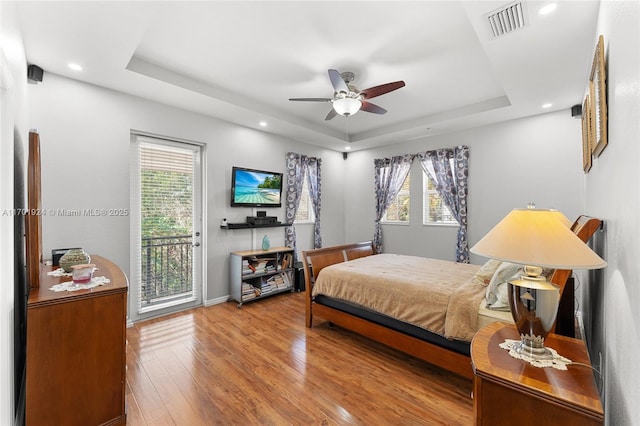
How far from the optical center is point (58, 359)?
1547 mm

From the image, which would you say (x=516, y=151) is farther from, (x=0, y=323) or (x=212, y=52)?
(x=0, y=323)

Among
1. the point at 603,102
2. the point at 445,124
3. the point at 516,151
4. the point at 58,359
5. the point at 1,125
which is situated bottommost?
the point at 58,359

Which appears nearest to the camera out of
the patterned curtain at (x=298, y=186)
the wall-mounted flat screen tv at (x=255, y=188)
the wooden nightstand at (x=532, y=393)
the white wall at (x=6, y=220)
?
the wooden nightstand at (x=532, y=393)

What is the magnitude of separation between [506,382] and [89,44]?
3534mm

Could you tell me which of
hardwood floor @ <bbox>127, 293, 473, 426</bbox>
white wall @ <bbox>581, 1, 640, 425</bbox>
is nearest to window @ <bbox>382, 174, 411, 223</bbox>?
hardwood floor @ <bbox>127, 293, 473, 426</bbox>

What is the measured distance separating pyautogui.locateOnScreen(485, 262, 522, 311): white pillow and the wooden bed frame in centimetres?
30

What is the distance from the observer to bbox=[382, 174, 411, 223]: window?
206 inches

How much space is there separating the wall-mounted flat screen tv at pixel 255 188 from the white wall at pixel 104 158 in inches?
5.2

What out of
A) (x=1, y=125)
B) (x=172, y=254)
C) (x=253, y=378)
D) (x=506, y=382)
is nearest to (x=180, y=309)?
(x=172, y=254)

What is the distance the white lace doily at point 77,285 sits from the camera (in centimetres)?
170

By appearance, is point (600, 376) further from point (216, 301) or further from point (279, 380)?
point (216, 301)

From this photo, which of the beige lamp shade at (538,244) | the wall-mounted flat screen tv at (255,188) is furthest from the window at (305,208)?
the beige lamp shade at (538,244)

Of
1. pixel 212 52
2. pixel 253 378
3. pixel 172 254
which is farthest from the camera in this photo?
pixel 172 254

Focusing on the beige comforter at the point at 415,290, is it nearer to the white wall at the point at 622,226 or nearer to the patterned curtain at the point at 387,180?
the white wall at the point at 622,226
